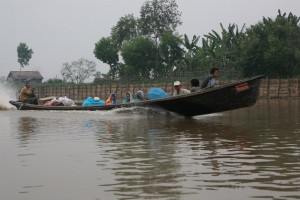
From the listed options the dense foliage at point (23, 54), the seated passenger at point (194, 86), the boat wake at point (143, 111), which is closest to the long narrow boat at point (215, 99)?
the boat wake at point (143, 111)

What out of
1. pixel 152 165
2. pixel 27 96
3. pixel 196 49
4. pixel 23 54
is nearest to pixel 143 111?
pixel 27 96

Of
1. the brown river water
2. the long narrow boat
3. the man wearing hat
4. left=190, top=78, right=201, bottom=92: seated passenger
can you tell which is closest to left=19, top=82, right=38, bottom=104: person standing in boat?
the man wearing hat

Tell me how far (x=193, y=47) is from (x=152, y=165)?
4126 centimetres

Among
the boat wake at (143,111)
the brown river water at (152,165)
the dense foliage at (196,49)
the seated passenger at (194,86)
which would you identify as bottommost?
the brown river water at (152,165)

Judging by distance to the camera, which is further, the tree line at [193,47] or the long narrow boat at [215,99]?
the tree line at [193,47]

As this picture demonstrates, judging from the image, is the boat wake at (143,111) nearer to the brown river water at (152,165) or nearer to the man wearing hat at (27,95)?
Result: the brown river water at (152,165)

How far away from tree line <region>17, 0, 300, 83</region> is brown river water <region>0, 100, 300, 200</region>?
1072 inches

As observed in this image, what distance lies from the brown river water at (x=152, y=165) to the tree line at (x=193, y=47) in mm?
27238

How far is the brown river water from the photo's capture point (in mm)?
4086

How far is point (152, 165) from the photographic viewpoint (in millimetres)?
5406

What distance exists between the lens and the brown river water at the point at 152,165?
409 centimetres

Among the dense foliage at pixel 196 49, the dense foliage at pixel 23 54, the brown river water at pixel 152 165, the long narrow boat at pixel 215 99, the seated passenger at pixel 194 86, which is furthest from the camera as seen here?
the dense foliage at pixel 23 54

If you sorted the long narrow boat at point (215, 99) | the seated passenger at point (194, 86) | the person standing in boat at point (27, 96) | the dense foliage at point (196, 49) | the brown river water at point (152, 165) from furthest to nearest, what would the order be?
the dense foliage at point (196, 49) < the person standing in boat at point (27, 96) < the seated passenger at point (194, 86) < the long narrow boat at point (215, 99) < the brown river water at point (152, 165)

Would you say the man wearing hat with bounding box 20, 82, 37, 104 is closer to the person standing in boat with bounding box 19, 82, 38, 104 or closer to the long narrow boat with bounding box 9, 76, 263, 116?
the person standing in boat with bounding box 19, 82, 38, 104
